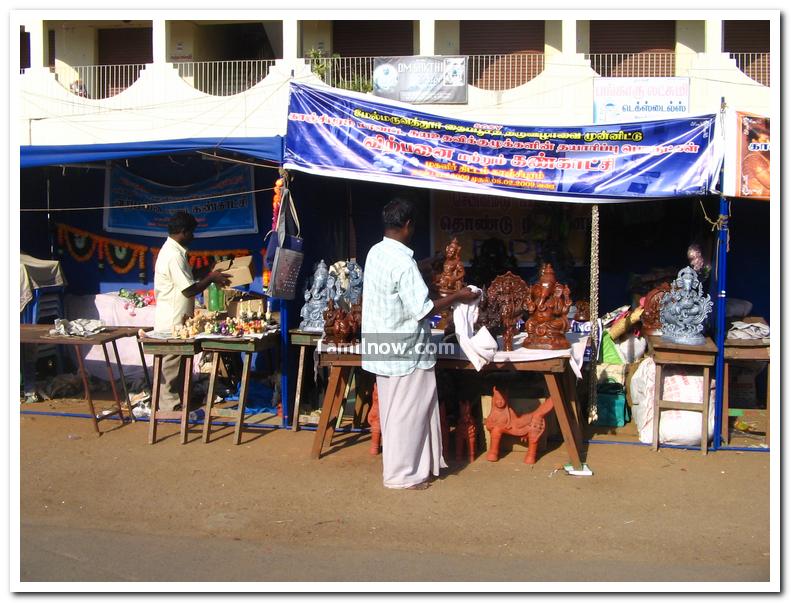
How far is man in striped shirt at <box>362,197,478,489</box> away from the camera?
500 cm

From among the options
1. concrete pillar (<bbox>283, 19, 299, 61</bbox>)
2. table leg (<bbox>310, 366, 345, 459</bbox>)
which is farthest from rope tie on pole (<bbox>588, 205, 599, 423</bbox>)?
concrete pillar (<bbox>283, 19, 299, 61</bbox>)

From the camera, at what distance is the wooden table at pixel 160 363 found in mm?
6246

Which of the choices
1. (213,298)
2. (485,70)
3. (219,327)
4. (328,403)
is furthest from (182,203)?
(485,70)

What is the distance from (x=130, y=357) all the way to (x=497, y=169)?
16.3ft

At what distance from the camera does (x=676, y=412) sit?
20.0 feet

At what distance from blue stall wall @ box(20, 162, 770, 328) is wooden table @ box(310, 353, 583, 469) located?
1.34m

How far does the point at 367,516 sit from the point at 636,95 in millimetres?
15424

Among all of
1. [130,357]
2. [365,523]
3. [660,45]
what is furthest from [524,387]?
[660,45]

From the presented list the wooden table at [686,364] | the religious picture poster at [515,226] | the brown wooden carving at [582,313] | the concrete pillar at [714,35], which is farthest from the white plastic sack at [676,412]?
the concrete pillar at [714,35]

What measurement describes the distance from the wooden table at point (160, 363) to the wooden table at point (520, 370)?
1.20 meters

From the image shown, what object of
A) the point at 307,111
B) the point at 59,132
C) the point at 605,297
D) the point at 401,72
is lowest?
the point at 605,297

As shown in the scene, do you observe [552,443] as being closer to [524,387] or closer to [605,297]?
[524,387]

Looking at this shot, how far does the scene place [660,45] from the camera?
18.6 meters

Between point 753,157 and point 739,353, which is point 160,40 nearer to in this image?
point 753,157
